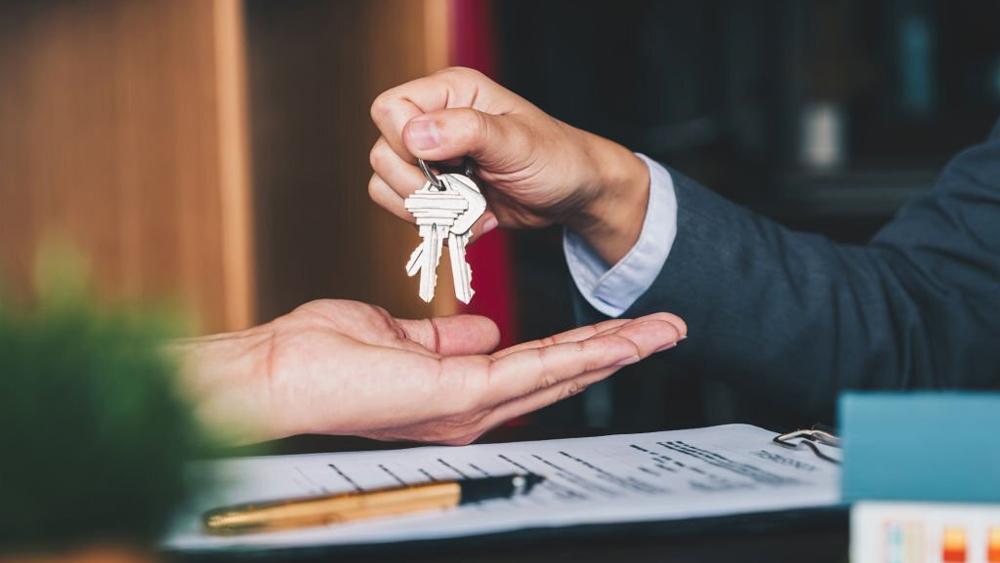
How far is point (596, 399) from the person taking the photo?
11.6 feet

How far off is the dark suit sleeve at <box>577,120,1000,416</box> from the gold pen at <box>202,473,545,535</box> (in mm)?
531

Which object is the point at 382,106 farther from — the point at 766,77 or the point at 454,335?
the point at 766,77

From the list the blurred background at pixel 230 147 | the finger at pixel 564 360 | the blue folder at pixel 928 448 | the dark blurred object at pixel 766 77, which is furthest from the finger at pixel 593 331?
the dark blurred object at pixel 766 77

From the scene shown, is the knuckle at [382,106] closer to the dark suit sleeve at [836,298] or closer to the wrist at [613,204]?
the wrist at [613,204]

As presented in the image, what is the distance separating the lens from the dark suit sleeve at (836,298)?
43.1 inches

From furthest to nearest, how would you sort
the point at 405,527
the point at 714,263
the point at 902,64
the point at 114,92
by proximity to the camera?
the point at 902,64
the point at 114,92
the point at 714,263
the point at 405,527

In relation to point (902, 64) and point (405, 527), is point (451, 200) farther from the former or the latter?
point (902, 64)

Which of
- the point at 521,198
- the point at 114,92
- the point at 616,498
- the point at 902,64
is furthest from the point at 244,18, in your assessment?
the point at 902,64

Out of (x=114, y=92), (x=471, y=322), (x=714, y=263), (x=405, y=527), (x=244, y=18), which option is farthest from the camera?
(x=244, y=18)

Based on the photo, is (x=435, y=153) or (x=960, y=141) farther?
(x=960, y=141)

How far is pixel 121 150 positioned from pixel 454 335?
1.30 metres

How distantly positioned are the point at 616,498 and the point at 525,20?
14.9 ft

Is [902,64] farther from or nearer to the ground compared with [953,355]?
farther from the ground

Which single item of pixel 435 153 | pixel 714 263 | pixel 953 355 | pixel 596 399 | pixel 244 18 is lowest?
pixel 596 399
